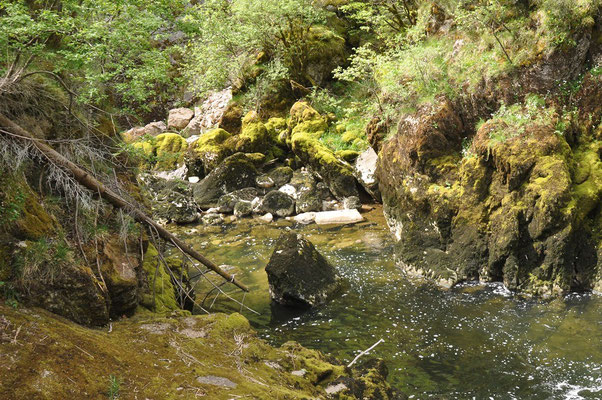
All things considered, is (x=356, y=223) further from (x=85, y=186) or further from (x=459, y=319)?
(x=85, y=186)

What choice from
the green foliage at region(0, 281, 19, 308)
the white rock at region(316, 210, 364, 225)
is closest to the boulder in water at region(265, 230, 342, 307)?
the green foliage at region(0, 281, 19, 308)

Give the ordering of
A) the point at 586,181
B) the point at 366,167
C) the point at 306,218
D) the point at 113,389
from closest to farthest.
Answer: the point at 113,389, the point at 586,181, the point at 306,218, the point at 366,167

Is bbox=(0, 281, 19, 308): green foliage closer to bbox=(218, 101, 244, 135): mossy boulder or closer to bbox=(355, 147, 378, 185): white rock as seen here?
bbox=(355, 147, 378, 185): white rock

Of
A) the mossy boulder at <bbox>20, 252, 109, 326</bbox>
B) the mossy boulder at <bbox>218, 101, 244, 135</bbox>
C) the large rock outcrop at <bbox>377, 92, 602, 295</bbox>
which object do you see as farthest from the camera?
the mossy boulder at <bbox>218, 101, 244, 135</bbox>

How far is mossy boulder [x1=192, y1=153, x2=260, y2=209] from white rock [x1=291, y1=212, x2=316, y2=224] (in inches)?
154

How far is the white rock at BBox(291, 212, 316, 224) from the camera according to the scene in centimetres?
1628

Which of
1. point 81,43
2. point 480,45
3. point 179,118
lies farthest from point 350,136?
point 179,118

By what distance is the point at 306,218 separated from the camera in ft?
53.7

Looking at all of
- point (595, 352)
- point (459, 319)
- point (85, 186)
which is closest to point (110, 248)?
point (85, 186)

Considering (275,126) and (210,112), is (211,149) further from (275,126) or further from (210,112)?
(210,112)

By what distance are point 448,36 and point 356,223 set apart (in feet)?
21.3

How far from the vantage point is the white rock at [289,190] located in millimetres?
18230

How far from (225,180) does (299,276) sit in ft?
35.5

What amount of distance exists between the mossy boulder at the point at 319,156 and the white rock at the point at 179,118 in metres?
12.2
